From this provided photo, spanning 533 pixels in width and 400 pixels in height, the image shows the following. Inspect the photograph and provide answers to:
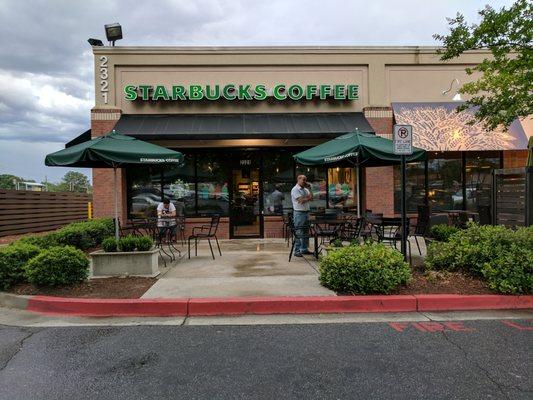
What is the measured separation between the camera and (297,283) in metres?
6.70

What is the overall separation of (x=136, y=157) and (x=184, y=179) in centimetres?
559

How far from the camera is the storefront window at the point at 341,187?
13.2m

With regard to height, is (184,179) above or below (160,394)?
above

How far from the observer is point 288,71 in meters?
12.9

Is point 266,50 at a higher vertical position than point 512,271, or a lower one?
higher

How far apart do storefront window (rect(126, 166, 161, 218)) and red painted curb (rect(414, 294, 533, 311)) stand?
30.4 feet

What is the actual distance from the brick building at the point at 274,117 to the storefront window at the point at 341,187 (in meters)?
0.03

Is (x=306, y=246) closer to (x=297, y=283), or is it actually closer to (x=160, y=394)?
(x=297, y=283)

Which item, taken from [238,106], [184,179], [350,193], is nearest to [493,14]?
[350,193]

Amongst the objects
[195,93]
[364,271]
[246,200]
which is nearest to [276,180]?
[246,200]

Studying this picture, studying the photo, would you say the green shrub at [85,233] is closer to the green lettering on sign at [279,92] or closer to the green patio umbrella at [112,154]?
the green patio umbrella at [112,154]

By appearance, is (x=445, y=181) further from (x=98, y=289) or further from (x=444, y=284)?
(x=98, y=289)

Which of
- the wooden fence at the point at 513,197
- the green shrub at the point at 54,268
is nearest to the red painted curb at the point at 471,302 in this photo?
the wooden fence at the point at 513,197

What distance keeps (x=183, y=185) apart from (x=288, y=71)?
15.9 ft
